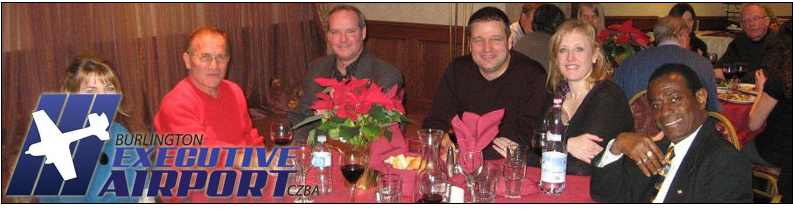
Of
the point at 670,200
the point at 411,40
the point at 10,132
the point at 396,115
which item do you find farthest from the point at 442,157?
the point at 411,40

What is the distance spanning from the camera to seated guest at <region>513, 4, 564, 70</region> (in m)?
5.13

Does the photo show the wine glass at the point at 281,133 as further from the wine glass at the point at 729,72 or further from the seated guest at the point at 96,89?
the wine glass at the point at 729,72

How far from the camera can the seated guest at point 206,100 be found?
8.90ft

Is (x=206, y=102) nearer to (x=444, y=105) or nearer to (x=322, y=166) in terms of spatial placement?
(x=322, y=166)

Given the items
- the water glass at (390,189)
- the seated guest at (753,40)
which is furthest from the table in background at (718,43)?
the water glass at (390,189)

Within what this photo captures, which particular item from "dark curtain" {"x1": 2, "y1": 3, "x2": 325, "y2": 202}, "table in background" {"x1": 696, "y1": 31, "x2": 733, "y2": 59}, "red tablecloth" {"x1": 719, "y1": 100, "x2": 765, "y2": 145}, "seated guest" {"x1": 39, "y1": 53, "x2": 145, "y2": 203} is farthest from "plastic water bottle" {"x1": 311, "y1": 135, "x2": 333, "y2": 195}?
"table in background" {"x1": 696, "y1": 31, "x2": 733, "y2": 59}

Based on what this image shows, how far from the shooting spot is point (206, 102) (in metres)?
2.85

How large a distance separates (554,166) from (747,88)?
9.43ft

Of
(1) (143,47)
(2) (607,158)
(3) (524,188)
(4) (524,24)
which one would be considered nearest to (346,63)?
(3) (524,188)

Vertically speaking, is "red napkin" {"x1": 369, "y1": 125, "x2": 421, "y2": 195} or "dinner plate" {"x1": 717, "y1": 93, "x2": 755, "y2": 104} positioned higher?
"red napkin" {"x1": 369, "y1": 125, "x2": 421, "y2": 195}

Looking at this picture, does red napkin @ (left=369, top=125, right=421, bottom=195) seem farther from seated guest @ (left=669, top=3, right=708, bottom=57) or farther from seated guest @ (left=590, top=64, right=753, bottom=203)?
seated guest @ (left=669, top=3, right=708, bottom=57)

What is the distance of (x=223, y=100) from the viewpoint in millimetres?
2949

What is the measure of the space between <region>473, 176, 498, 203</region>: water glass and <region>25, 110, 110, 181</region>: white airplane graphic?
1149mm

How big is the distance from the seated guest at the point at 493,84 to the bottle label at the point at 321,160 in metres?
0.85
